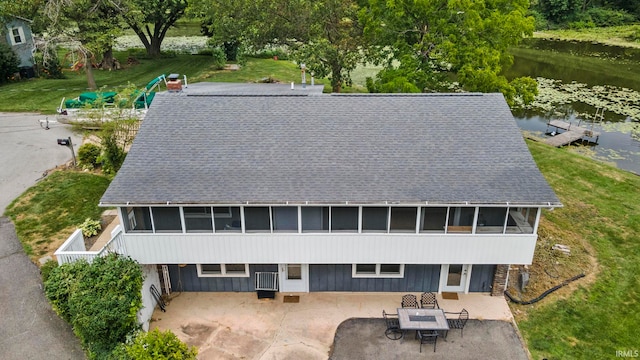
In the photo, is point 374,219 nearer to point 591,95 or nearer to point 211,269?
point 211,269

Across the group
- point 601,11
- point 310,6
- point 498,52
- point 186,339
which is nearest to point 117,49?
point 310,6

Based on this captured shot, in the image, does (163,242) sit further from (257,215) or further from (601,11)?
(601,11)

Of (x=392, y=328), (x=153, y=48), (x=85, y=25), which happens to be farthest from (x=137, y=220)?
(x=153, y=48)

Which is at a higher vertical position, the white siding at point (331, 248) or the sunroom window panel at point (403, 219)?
the sunroom window panel at point (403, 219)

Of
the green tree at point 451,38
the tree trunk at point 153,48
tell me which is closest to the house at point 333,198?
the green tree at point 451,38

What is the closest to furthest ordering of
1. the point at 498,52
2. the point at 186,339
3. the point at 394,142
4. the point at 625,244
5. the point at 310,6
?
the point at 186,339
the point at 394,142
the point at 625,244
the point at 498,52
the point at 310,6

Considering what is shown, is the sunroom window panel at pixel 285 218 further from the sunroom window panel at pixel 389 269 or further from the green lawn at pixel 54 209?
the green lawn at pixel 54 209
